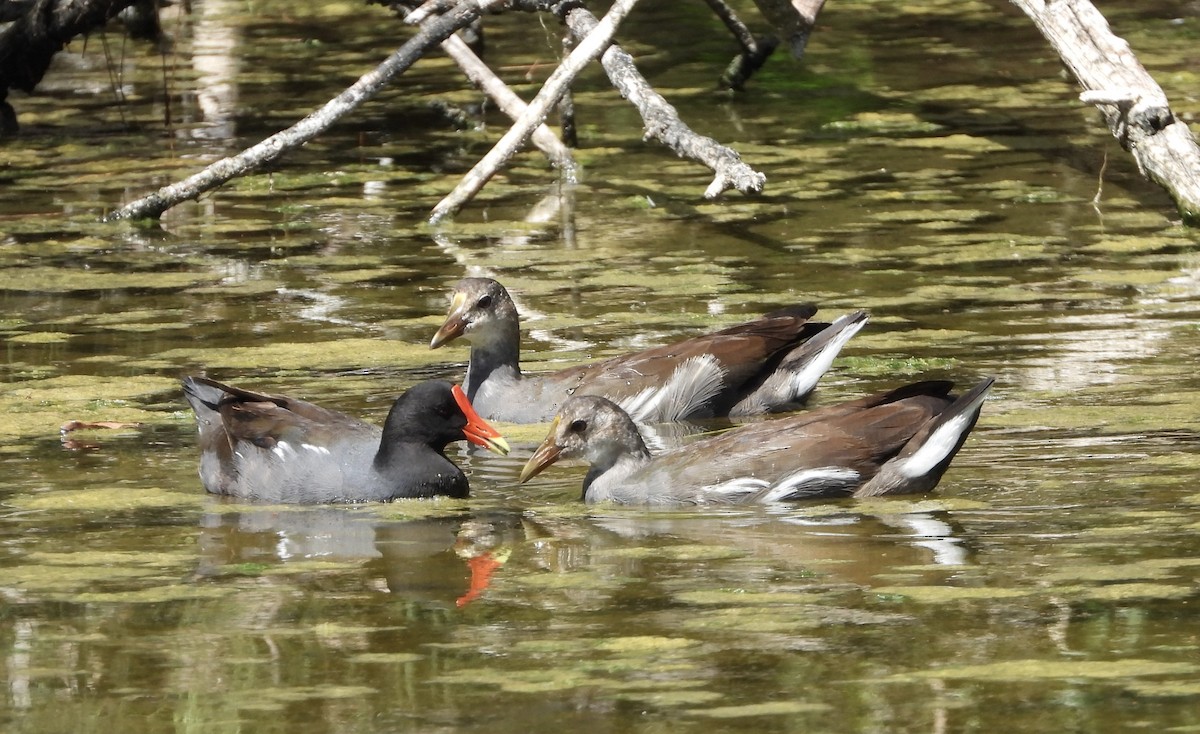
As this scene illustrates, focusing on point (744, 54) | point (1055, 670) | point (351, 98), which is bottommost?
point (744, 54)

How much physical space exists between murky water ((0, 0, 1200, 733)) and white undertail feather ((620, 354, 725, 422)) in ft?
1.68

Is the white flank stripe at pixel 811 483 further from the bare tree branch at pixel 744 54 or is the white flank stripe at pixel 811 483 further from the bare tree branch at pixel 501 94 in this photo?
the bare tree branch at pixel 744 54

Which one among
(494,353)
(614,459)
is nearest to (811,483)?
(614,459)

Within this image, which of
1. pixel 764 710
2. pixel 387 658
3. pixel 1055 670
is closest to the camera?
pixel 764 710

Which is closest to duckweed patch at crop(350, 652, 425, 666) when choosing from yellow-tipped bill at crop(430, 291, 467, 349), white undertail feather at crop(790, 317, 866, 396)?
white undertail feather at crop(790, 317, 866, 396)

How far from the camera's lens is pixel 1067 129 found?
48.0ft

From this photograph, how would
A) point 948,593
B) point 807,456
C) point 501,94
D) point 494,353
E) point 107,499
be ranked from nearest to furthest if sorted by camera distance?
point 948,593, point 807,456, point 107,499, point 494,353, point 501,94

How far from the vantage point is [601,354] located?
9414mm

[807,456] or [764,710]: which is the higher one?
[764,710]

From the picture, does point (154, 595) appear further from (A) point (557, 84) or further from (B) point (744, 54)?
(B) point (744, 54)

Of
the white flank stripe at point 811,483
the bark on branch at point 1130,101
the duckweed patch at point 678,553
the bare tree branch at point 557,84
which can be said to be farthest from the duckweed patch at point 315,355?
the bark on branch at point 1130,101

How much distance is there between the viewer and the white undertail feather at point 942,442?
6.86m

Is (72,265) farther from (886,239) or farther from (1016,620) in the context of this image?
(1016,620)

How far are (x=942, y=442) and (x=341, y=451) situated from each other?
2.08 meters
